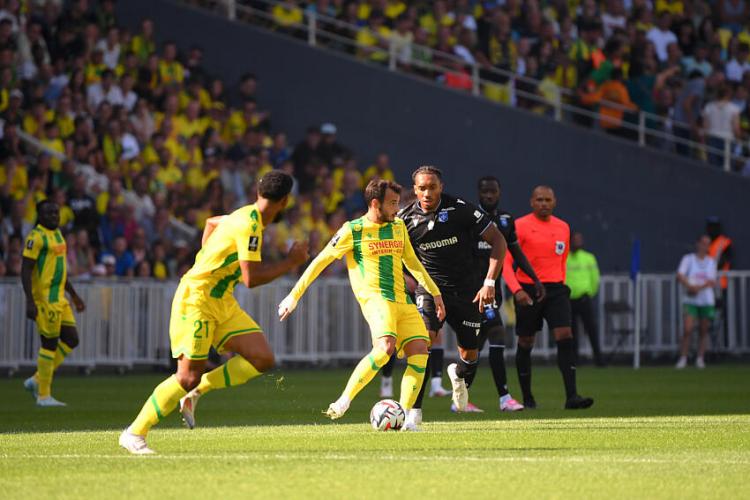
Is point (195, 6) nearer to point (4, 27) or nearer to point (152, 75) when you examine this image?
point (152, 75)

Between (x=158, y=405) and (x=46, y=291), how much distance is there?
7.68 m

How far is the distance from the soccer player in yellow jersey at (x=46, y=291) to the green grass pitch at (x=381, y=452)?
19.9 inches

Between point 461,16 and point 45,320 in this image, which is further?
point 461,16

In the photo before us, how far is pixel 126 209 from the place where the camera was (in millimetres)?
23719

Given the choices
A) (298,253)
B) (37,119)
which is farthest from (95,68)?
(298,253)

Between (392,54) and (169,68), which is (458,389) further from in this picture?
(392,54)

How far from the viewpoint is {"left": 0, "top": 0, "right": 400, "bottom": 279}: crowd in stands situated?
2336 centimetres

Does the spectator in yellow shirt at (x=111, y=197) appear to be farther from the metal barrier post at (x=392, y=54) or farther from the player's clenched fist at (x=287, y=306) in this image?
the player's clenched fist at (x=287, y=306)

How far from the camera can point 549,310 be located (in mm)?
16297

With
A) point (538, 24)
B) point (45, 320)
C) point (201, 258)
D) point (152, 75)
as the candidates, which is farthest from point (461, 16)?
point (201, 258)

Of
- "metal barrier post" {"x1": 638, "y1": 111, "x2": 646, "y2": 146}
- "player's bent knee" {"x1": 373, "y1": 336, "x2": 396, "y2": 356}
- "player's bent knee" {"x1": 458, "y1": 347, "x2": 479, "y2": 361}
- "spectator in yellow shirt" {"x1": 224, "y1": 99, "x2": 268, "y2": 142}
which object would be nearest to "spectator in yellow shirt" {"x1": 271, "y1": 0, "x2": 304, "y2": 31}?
"spectator in yellow shirt" {"x1": 224, "y1": 99, "x2": 268, "y2": 142}

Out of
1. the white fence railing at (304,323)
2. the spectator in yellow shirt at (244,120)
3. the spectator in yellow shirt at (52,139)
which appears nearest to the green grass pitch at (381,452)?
the white fence railing at (304,323)

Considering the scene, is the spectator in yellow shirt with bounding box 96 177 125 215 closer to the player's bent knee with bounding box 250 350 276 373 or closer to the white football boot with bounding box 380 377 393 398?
the white football boot with bounding box 380 377 393 398

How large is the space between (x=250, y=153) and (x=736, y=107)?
9.53 m
